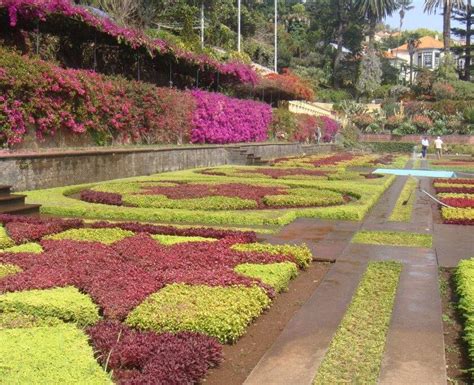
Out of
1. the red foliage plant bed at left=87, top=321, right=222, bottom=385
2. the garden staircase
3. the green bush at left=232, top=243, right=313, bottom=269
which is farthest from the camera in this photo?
the garden staircase

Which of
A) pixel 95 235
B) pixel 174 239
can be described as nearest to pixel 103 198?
pixel 95 235

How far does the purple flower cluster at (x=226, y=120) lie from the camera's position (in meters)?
22.1

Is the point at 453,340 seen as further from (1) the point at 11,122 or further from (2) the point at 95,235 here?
(1) the point at 11,122

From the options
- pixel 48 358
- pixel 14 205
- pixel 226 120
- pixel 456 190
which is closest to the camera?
pixel 48 358

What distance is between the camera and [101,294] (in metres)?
4.16

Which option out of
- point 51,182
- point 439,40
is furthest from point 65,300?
point 439,40

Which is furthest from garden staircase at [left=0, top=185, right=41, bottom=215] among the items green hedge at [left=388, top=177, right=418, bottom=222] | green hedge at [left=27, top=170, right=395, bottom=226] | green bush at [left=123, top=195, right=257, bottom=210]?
green hedge at [left=388, top=177, right=418, bottom=222]

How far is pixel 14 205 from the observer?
27.8 feet

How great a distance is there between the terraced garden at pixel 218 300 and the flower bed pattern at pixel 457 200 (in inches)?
22.8

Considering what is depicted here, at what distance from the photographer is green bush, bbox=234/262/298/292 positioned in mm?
4793

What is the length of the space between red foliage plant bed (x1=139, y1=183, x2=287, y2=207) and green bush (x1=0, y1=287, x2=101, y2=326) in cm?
625

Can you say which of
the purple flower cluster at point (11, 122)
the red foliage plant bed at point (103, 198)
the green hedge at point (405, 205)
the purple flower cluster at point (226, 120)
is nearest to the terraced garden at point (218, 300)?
the green hedge at point (405, 205)

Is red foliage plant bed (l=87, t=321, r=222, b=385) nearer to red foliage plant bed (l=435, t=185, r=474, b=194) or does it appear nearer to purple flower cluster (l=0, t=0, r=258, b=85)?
red foliage plant bed (l=435, t=185, r=474, b=194)

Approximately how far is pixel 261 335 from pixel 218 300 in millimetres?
415
